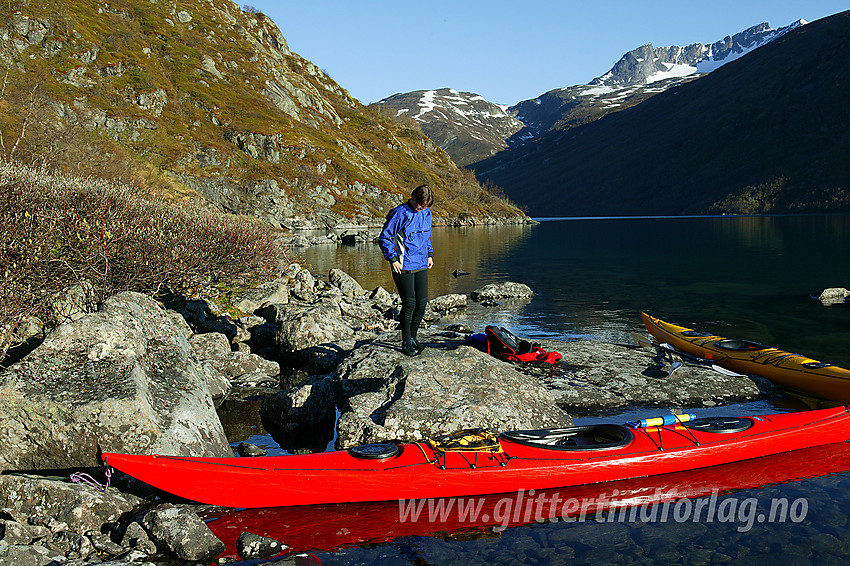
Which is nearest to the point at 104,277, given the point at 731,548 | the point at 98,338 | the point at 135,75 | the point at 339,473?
the point at 98,338

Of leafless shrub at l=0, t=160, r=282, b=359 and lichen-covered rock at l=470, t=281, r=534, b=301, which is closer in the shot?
leafless shrub at l=0, t=160, r=282, b=359

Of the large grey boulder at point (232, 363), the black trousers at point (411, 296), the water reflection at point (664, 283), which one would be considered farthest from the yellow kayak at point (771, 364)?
the large grey boulder at point (232, 363)

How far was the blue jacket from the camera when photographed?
379 inches

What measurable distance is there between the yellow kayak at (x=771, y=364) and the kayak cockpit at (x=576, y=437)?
6.25m

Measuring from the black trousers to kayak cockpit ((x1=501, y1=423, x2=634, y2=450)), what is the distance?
306cm

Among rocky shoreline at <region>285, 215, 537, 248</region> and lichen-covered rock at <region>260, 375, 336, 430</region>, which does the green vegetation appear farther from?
lichen-covered rock at <region>260, 375, 336, 430</region>

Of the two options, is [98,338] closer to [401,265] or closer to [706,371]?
[401,265]

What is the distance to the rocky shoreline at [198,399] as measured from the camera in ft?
20.6

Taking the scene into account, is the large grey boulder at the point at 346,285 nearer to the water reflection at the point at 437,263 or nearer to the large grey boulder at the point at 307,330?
the water reflection at the point at 437,263

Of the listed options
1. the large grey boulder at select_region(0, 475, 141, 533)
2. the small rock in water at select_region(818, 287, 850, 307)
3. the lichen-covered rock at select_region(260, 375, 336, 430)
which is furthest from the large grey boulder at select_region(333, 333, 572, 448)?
the small rock in water at select_region(818, 287, 850, 307)

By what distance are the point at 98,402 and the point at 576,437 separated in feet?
22.3

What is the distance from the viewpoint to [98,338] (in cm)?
831

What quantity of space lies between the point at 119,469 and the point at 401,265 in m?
5.17

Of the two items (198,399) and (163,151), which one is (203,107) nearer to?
(163,151)
